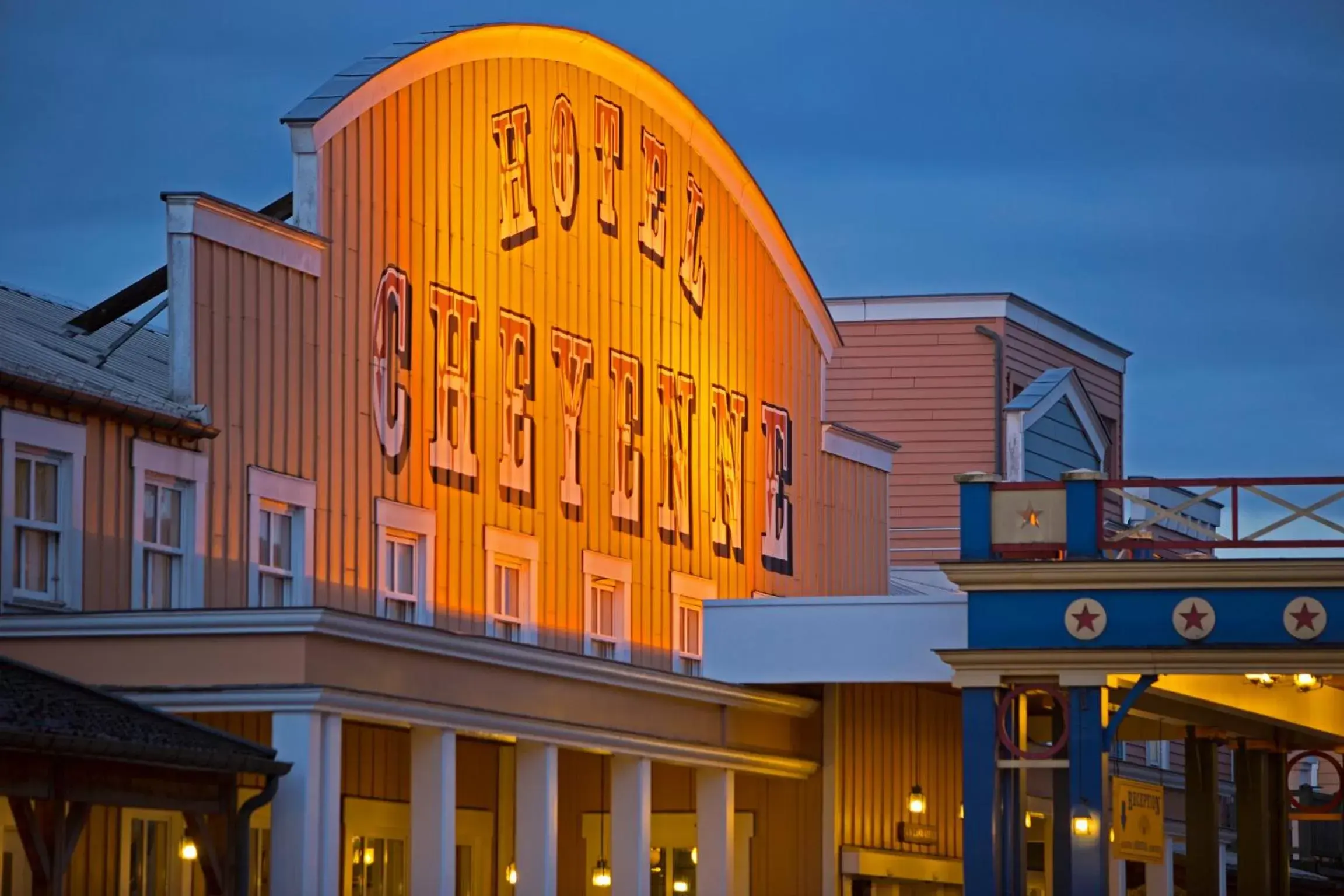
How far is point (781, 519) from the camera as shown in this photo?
33.4 metres

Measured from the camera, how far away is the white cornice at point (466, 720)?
19266mm

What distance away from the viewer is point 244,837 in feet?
63.0

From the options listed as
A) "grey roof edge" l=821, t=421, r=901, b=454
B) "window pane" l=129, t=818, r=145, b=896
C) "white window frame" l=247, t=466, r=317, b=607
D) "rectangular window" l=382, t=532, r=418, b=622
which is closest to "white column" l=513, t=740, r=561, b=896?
"rectangular window" l=382, t=532, r=418, b=622

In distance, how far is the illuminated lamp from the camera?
25.0m

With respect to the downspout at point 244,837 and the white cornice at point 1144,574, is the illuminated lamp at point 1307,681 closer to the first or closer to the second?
the white cornice at point 1144,574

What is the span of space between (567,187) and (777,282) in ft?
21.2

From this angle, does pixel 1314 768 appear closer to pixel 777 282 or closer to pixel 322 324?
pixel 777 282

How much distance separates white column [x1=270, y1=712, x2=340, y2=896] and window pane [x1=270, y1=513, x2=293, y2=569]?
3715 mm

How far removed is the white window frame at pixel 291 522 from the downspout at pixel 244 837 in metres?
3.67

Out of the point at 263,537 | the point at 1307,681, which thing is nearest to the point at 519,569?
the point at 263,537

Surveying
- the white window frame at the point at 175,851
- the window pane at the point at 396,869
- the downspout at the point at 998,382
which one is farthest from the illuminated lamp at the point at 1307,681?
the downspout at the point at 998,382

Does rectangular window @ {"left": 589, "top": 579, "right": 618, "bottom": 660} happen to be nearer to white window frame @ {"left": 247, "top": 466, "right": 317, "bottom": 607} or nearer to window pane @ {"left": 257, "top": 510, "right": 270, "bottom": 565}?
white window frame @ {"left": 247, "top": 466, "right": 317, "bottom": 607}

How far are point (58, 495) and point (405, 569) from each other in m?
4.87

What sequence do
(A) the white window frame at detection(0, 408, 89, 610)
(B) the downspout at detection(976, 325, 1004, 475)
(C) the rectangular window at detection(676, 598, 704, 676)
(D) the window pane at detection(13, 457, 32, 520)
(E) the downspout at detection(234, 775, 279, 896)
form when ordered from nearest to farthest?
1. (E) the downspout at detection(234, 775, 279, 896)
2. (A) the white window frame at detection(0, 408, 89, 610)
3. (D) the window pane at detection(13, 457, 32, 520)
4. (C) the rectangular window at detection(676, 598, 704, 676)
5. (B) the downspout at detection(976, 325, 1004, 475)
